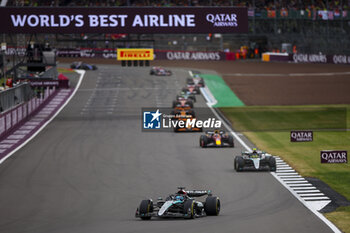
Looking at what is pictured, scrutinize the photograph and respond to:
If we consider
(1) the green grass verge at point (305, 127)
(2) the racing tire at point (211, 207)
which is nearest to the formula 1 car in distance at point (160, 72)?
(1) the green grass verge at point (305, 127)

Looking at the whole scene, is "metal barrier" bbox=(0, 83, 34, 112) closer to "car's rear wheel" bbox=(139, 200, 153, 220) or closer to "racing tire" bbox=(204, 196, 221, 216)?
"car's rear wheel" bbox=(139, 200, 153, 220)

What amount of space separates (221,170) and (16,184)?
9.37 meters

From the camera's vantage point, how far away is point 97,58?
11538 cm

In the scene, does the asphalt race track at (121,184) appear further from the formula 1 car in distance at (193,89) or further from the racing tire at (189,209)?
the formula 1 car in distance at (193,89)

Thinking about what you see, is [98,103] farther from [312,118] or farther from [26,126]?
[312,118]

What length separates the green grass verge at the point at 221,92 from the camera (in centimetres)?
7088

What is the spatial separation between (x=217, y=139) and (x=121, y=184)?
39.5ft

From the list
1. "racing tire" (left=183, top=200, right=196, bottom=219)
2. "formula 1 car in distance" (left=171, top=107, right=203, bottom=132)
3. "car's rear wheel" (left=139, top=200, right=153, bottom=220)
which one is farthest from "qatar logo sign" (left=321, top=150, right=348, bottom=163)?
"formula 1 car in distance" (left=171, top=107, right=203, bottom=132)

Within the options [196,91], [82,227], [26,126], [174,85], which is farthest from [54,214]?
[174,85]

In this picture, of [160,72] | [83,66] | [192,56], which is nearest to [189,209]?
[160,72]

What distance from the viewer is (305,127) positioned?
52.6 metres

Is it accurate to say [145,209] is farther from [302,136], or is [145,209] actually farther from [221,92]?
[221,92]

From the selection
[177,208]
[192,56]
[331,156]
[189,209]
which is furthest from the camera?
[192,56]

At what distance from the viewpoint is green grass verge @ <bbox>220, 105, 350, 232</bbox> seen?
31778 millimetres
